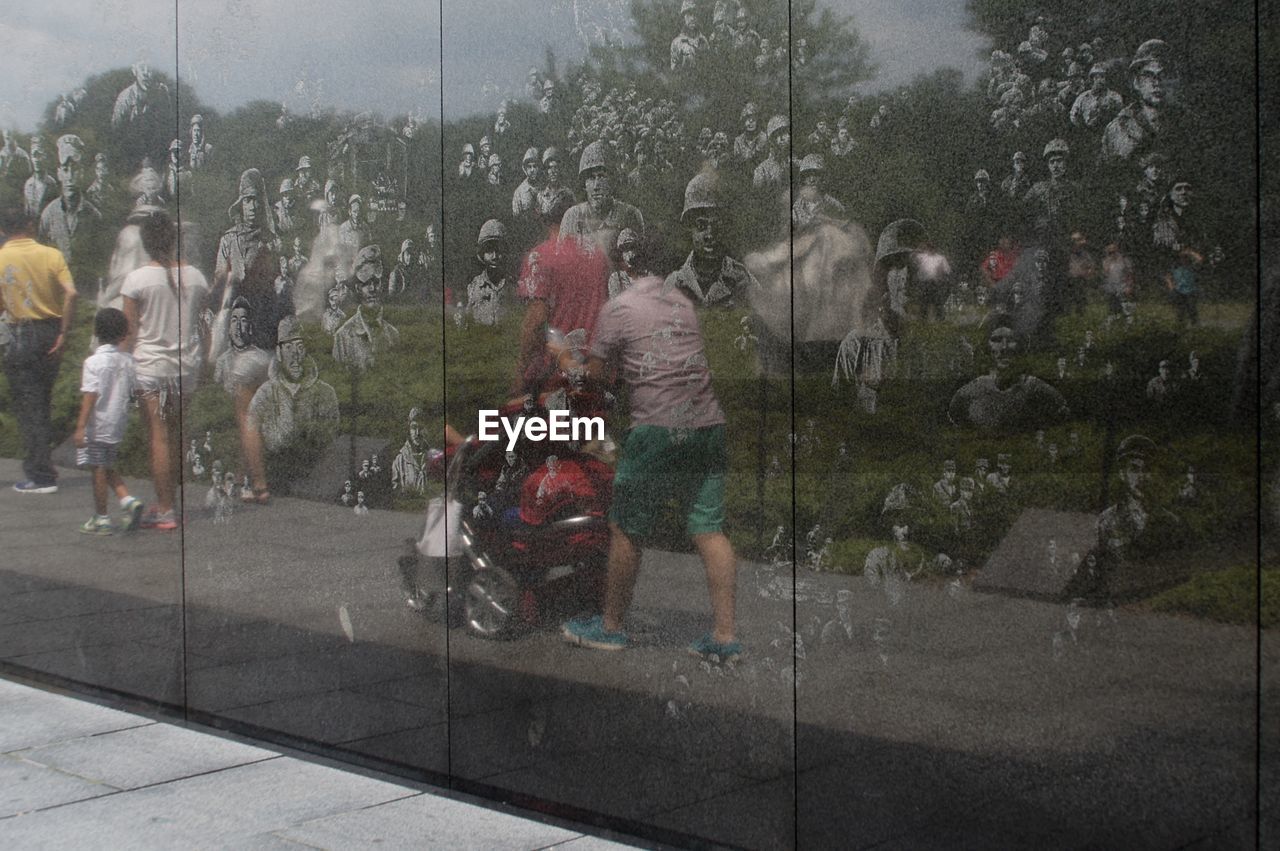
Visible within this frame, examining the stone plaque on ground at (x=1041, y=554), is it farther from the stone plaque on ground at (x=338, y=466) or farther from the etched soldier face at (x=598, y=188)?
the stone plaque on ground at (x=338, y=466)

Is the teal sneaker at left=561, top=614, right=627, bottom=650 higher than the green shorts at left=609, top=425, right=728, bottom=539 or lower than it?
lower

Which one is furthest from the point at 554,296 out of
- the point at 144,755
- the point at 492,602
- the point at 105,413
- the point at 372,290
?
the point at 105,413

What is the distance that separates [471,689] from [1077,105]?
136 inches

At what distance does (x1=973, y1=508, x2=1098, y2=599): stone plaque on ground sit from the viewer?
14.6 feet

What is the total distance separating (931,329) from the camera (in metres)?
4.71

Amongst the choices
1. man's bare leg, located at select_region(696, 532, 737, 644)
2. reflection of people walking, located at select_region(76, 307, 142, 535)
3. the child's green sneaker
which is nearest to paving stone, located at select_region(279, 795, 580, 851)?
man's bare leg, located at select_region(696, 532, 737, 644)

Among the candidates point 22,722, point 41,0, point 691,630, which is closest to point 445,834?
point 691,630

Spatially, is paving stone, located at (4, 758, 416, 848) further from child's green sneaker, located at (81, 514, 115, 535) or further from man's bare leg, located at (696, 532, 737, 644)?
child's green sneaker, located at (81, 514, 115, 535)

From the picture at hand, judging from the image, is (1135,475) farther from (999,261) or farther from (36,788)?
(36,788)

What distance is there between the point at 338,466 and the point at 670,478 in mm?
1962

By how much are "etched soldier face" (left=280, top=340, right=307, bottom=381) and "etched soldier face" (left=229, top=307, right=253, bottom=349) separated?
0.90 ft

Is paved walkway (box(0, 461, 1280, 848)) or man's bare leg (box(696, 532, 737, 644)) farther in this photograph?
man's bare leg (box(696, 532, 737, 644))

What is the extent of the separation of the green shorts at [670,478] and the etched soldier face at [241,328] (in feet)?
8.19

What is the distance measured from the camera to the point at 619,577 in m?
5.50
